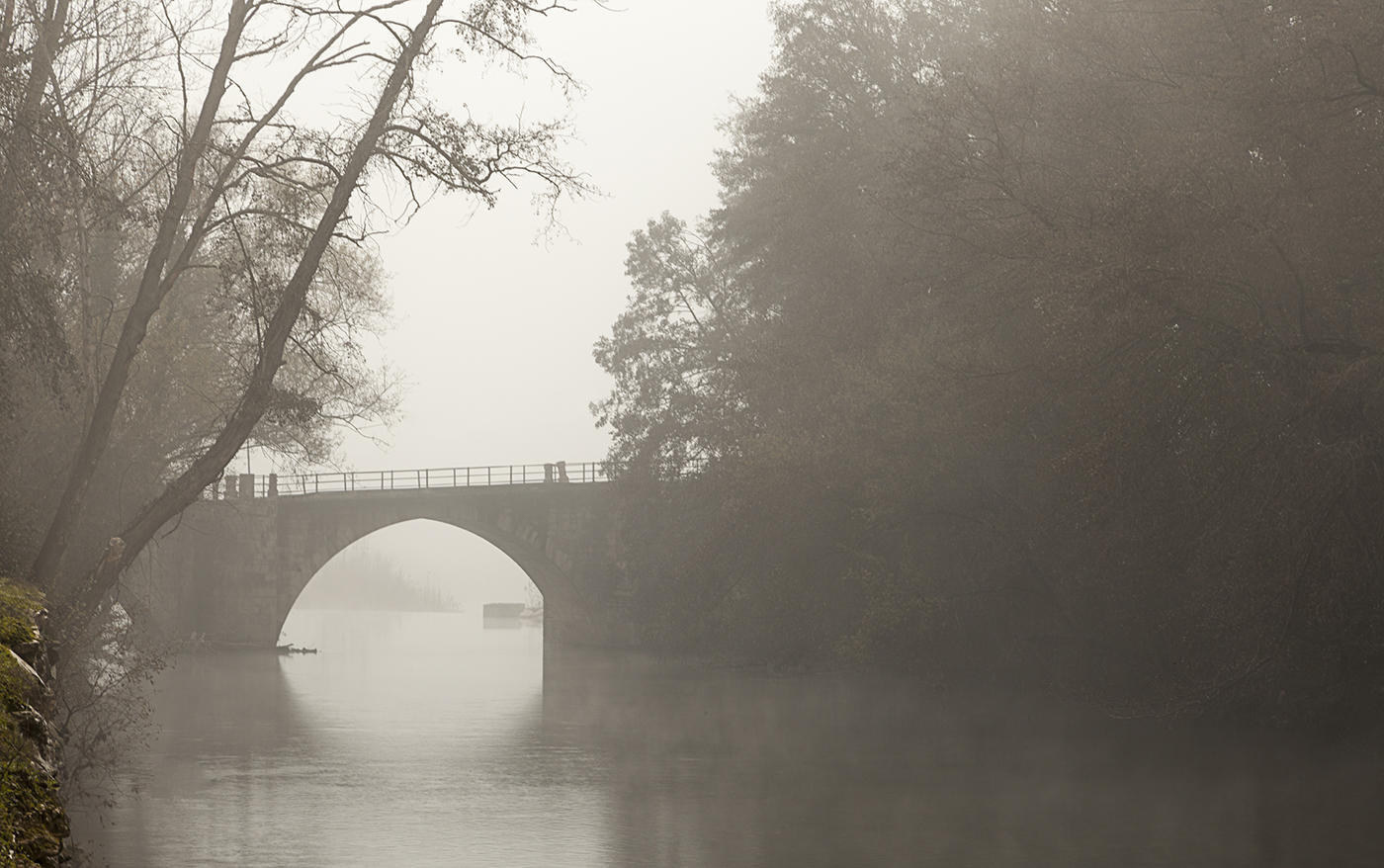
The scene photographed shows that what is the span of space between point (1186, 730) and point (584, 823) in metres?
9.67

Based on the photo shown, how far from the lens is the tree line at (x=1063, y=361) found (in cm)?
1459

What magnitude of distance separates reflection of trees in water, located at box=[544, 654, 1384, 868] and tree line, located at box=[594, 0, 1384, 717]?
876 mm

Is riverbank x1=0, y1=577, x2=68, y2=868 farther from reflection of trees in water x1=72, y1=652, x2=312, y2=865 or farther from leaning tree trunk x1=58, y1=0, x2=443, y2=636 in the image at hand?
leaning tree trunk x1=58, y1=0, x2=443, y2=636

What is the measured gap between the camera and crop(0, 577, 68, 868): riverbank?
548 centimetres

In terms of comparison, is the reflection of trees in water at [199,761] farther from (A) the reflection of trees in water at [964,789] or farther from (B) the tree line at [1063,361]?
(B) the tree line at [1063,361]

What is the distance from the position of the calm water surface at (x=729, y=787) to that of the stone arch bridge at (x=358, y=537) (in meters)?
18.5

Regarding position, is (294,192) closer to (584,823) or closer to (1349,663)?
(584,823)

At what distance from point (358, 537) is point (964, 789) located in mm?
34970

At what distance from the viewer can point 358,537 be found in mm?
49375

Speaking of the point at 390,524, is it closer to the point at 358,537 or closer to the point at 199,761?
the point at 358,537

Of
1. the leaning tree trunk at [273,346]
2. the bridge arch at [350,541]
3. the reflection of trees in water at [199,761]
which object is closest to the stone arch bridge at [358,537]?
the bridge arch at [350,541]

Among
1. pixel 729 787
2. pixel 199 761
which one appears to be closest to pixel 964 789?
pixel 729 787

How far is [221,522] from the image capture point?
1793 inches

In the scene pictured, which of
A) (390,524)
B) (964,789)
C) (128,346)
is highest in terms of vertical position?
(128,346)
